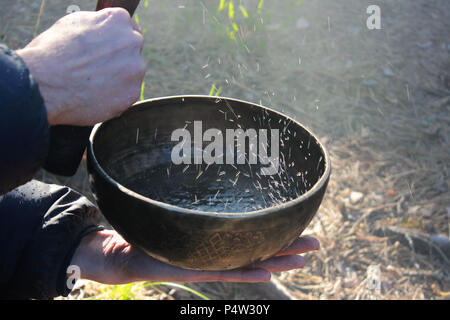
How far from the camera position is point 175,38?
11.6 feet

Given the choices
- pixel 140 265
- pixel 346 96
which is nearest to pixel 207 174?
pixel 140 265

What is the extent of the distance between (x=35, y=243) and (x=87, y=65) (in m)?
0.62

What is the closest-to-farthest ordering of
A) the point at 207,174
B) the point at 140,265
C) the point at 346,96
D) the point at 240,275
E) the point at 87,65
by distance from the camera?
1. the point at 87,65
2. the point at 240,275
3. the point at 140,265
4. the point at 207,174
5. the point at 346,96

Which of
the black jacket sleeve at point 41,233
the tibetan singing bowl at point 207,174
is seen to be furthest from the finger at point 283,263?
the black jacket sleeve at point 41,233

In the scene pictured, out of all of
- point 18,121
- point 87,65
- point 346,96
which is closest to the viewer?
point 18,121

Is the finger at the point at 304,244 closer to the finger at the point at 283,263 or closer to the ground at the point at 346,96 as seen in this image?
the finger at the point at 283,263

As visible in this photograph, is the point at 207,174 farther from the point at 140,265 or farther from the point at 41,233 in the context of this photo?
the point at 41,233

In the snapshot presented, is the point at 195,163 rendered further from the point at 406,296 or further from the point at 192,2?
the point at 192,2

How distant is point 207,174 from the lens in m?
1.57

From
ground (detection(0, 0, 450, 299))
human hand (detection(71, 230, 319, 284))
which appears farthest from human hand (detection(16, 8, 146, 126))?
ground (detection(0, 0, 450, 299))

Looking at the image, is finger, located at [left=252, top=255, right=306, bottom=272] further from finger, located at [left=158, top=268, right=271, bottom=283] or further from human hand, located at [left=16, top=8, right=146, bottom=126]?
human hand, located at [left=16, top=8, right=146, bottom=126]

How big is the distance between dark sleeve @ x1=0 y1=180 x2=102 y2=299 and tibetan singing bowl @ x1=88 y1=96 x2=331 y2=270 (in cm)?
22

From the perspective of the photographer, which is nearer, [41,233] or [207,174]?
[41,233]
